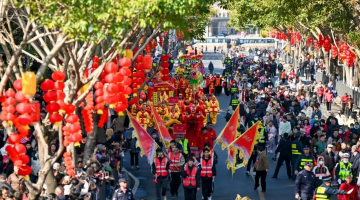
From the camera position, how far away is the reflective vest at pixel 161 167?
68.4 ft

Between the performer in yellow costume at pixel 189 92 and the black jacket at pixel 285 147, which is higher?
the performer in yellow costume at pixel 189 92

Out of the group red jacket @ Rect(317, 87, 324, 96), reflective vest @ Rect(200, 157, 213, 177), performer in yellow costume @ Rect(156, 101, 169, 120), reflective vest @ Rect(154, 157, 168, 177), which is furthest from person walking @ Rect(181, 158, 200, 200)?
red jacket @ Rect(317, 87, 324, 96)

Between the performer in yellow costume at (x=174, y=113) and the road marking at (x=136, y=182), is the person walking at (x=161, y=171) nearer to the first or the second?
the road marking at (x=136, y=182)

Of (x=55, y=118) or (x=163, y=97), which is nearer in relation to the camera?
(x=55, y=118)

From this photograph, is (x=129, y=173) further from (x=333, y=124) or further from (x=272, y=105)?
(x=272, y=105)

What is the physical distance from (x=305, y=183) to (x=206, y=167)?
8.17 ft

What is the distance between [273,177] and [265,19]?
12.8 m

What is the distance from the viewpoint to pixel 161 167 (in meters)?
20.9

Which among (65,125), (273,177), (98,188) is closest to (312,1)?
(273,177)

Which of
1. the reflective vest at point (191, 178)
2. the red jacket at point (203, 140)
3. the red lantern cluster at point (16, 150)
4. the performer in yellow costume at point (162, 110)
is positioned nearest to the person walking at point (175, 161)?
the reflective vest at point (191, 178)

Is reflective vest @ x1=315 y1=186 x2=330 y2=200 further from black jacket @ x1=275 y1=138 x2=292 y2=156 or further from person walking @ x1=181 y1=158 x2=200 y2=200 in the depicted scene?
black jacket @ x1=275 y1=138 x2=292 y2=156

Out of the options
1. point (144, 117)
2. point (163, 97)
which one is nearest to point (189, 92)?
point (163, 97)

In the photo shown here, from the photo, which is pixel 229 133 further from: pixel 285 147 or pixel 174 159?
pixel 174 159

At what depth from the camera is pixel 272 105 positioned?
110ft
